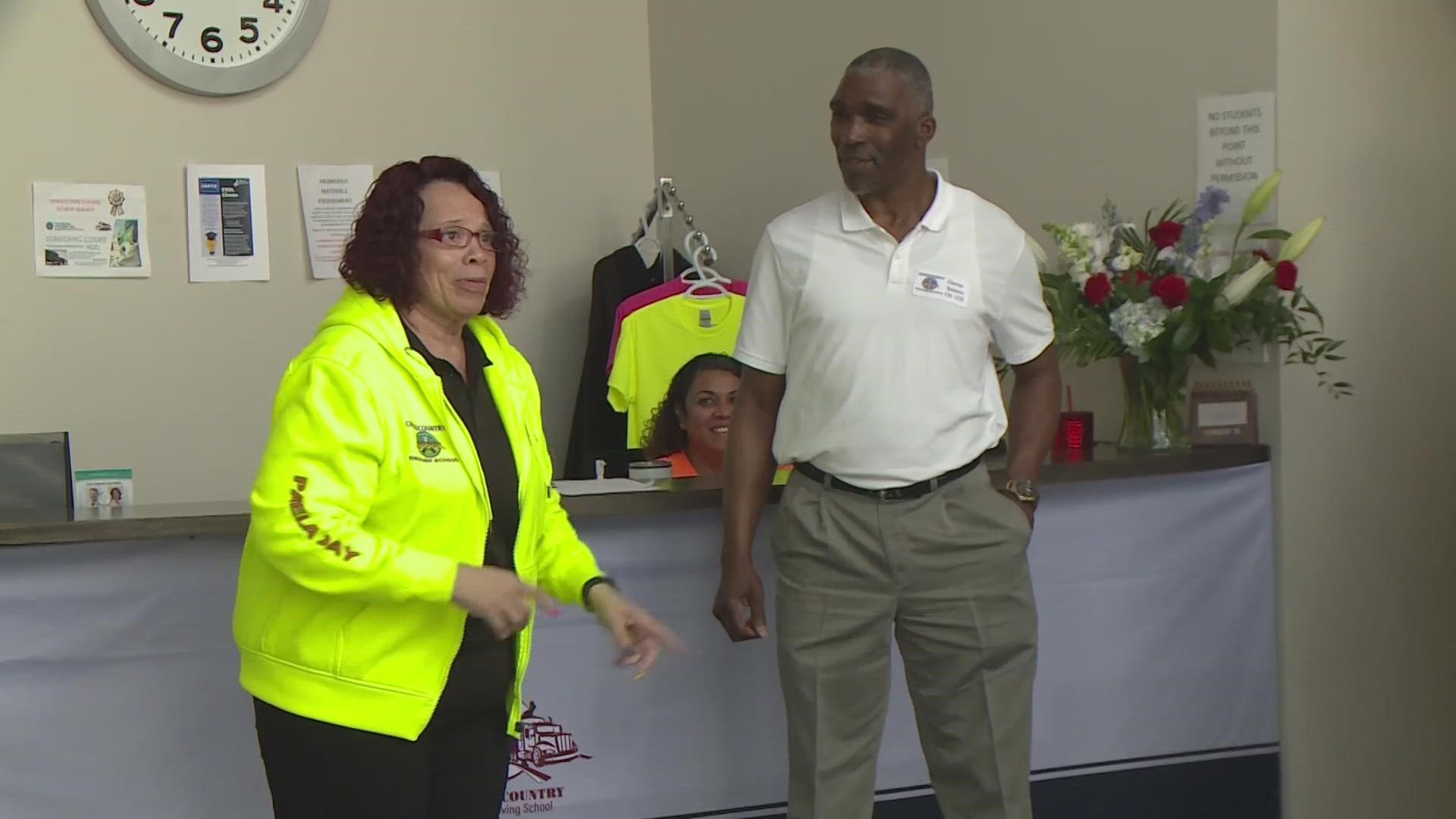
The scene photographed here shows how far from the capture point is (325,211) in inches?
159

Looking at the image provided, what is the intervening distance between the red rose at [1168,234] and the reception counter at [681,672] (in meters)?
0.45

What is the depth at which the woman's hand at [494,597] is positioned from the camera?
167cm

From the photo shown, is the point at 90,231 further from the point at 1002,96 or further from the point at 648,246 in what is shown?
the point at 1002,96

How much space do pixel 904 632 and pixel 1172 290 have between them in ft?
3.46

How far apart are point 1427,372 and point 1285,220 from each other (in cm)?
49

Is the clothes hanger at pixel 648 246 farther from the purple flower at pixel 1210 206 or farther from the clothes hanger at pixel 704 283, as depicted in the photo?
the purple flower at pixel 1210 206

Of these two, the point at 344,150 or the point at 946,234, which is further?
the point at 344,150

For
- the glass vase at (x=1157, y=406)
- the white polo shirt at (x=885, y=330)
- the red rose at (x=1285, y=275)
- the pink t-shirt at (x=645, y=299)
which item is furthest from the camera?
the pink t-shirt at (x=645, y=299)

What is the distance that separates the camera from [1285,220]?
3113mm

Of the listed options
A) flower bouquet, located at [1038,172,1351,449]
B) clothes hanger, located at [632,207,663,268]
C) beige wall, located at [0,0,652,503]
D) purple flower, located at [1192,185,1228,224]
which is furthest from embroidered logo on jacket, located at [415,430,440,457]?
clothes hanger, located at [632,207,663,268]

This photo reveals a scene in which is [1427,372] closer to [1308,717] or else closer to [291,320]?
[1308,717]

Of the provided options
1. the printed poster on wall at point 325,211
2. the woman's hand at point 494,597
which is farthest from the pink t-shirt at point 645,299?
the woman's hand at point 494,597

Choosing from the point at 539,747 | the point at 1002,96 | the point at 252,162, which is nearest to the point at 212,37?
the point at 252,162

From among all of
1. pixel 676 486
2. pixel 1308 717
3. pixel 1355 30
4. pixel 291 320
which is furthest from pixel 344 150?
pixel 1308 717
